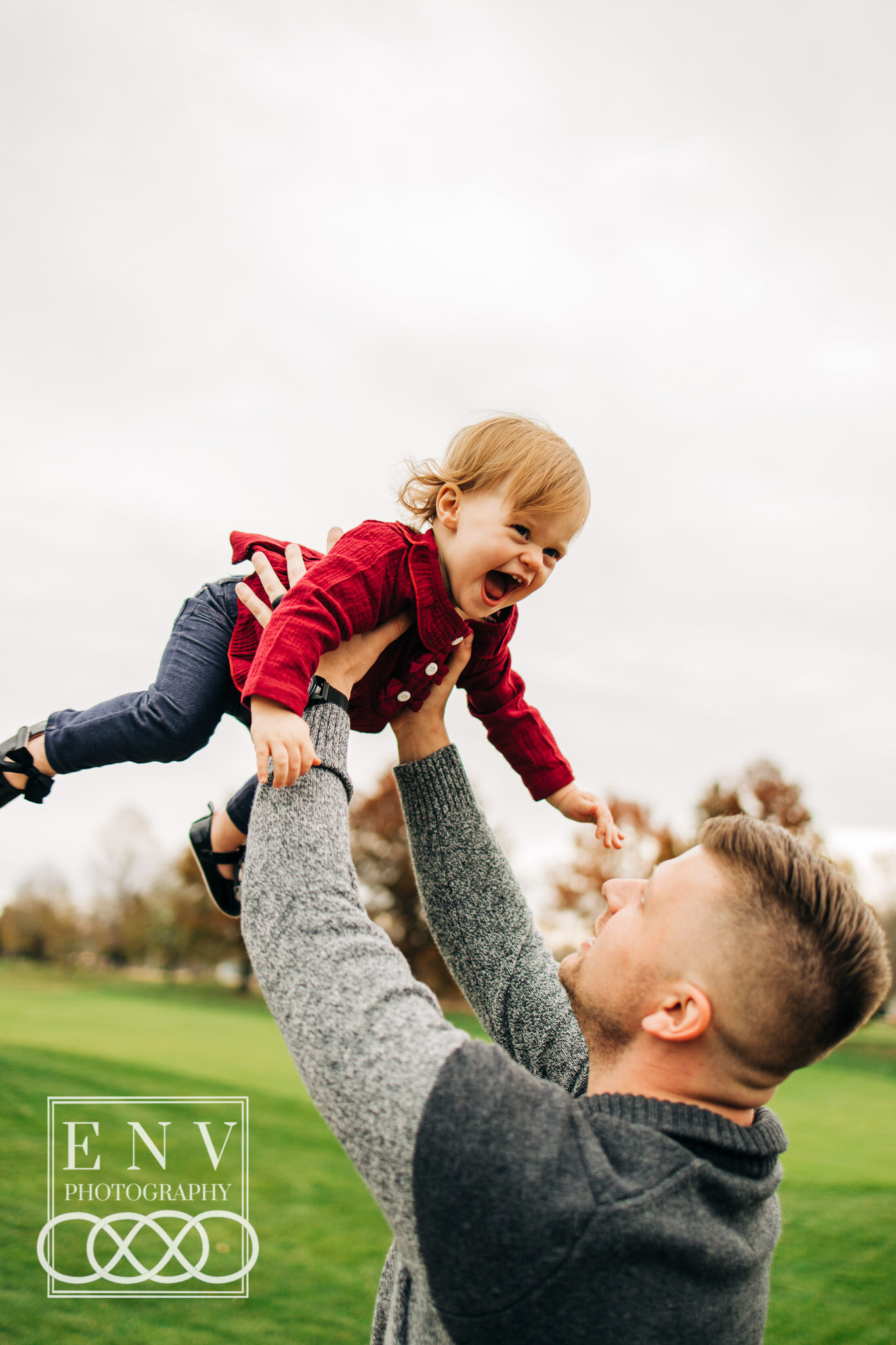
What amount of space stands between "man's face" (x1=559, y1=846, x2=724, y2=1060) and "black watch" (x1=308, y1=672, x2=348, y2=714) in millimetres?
531

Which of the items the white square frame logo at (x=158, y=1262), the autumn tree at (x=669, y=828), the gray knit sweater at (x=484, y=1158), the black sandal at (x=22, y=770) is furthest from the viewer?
the autumn tree at (x=669, y=828)

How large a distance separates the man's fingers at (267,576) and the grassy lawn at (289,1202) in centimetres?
444

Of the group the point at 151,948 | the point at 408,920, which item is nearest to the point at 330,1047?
the point at 408,920

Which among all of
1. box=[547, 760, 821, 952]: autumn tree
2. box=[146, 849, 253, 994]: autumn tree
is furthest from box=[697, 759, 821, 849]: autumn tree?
box=[146, 849, 253, 994]: autumn tree

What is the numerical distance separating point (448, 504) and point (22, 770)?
3.46 ft

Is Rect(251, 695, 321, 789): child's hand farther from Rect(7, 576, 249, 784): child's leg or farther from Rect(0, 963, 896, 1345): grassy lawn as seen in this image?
Rect(0, 963, 896, 1345): grassy lawn

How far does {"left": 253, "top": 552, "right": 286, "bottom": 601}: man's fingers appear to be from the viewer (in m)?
1.69

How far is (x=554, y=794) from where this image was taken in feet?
6.95

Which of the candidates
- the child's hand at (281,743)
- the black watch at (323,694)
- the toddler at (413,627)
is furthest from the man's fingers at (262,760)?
the toddler at (413,627)

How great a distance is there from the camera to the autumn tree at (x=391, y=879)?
1593 centimetres

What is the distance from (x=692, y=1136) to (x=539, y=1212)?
264 millimetres

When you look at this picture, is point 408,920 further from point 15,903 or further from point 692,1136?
point 692,1136

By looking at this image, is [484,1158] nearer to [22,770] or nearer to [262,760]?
[262,760]

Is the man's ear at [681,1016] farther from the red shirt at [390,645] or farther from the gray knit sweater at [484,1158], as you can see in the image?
the red shirt at [390,645]
